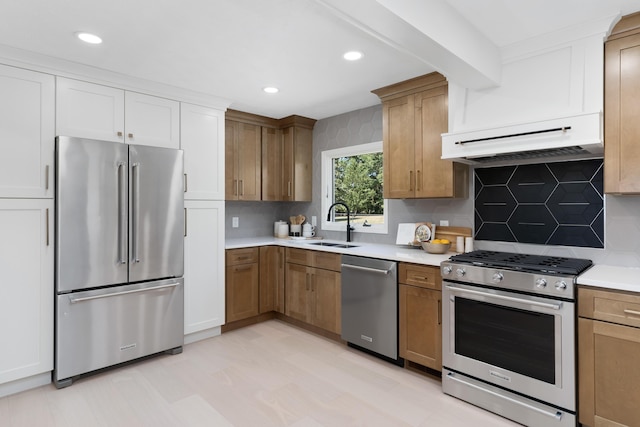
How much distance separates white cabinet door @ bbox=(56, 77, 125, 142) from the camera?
8.92ft

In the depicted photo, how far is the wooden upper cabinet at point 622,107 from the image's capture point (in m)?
2.10

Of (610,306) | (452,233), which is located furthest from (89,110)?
(610,306)

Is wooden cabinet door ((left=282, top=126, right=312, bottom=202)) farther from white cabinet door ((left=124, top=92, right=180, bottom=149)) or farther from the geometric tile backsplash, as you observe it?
the geometric tile backsplash

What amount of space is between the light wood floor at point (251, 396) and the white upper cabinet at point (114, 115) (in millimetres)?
1899

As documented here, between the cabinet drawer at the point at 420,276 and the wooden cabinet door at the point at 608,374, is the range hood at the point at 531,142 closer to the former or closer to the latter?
the cabinet drawer at the point at 420,276

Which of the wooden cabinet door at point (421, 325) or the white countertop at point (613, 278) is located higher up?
the white countertop at point (613, 278)

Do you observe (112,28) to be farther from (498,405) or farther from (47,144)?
(498,405)

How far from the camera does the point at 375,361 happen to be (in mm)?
3053

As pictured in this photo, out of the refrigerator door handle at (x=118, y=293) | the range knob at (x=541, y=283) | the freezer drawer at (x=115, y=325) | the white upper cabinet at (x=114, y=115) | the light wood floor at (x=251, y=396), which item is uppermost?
the white upper cabinet at (x=114, y=115)

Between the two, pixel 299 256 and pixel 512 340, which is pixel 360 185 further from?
pixel 512 340

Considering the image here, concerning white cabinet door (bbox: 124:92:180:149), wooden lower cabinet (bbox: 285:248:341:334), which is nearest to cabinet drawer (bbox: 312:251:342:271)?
wooden lower cabinet (bbox: 285:248:341:334)

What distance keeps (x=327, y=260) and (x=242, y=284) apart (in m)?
1.01

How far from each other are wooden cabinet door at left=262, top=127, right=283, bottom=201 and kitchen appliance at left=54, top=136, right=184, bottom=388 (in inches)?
50.5

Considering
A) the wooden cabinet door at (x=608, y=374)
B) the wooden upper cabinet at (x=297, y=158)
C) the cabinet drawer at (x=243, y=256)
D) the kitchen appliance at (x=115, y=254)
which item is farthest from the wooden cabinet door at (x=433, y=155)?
the kitchen appliance at (x=115, y=254)
